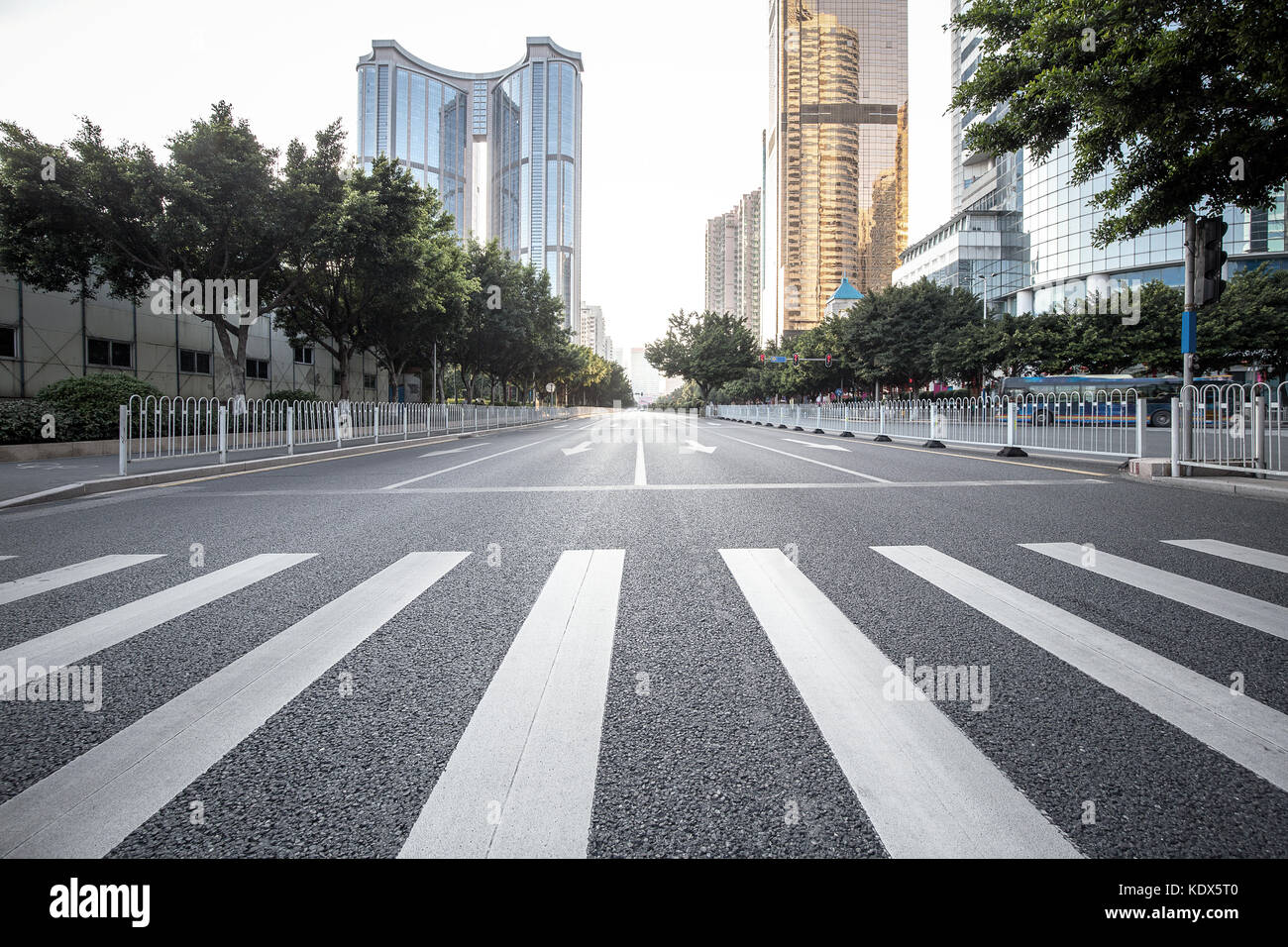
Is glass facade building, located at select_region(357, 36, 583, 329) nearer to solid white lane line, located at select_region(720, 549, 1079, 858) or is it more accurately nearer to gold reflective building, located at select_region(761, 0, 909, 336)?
gold reflective building, located at select_region(761, 0, 909, 336)

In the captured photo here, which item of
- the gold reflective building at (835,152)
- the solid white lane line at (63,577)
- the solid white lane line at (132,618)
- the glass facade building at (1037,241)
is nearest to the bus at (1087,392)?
the glass facade building at (1037,241)

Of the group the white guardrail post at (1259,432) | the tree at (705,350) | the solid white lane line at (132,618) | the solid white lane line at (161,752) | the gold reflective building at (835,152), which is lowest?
the solid white lane line at (161,752)

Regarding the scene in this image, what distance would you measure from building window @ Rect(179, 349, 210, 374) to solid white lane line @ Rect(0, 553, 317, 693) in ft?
91.6

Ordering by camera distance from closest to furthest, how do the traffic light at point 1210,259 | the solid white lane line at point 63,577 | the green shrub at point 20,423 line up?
the solid white lane line at point 63,577 < the traffic light at point 1210,259 < the green shrub at point 20,423

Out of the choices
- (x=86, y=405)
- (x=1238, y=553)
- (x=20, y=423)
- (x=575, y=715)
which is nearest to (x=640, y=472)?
(x=1238, y=553)

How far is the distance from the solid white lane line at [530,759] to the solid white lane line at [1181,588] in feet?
10.6

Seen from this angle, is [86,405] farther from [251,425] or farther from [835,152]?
[835,152]

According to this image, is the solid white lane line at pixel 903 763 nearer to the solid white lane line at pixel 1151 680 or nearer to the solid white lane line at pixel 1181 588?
the solid white lane line at pixel 1151 680

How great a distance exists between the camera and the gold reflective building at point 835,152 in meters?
137

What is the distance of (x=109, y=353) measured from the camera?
23938mm

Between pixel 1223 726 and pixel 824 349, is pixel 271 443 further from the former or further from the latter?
pixel 824 349

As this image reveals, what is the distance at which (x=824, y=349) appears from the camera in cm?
5766

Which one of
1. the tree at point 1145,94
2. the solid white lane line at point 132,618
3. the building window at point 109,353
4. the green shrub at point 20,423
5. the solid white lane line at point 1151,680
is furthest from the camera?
the building window at point 109,353

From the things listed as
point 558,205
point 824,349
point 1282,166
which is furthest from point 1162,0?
point 558,205
